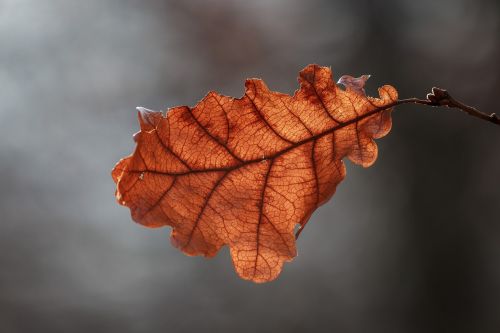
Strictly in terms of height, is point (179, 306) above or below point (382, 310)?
above

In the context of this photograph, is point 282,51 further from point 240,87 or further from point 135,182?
point 135,182

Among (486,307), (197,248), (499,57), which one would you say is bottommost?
(197,248)

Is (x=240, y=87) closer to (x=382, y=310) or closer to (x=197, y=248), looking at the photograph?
(x=382, y=310)

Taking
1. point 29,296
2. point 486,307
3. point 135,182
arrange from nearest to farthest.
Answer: point 135,182
point 486,307
point 29,296

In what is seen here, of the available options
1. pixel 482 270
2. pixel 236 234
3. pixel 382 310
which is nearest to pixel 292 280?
pixel 382 310

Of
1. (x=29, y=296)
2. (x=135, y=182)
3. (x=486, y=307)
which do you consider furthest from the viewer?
(x=29, y=296)

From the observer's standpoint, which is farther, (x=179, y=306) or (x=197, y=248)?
(x=179, y=306)
